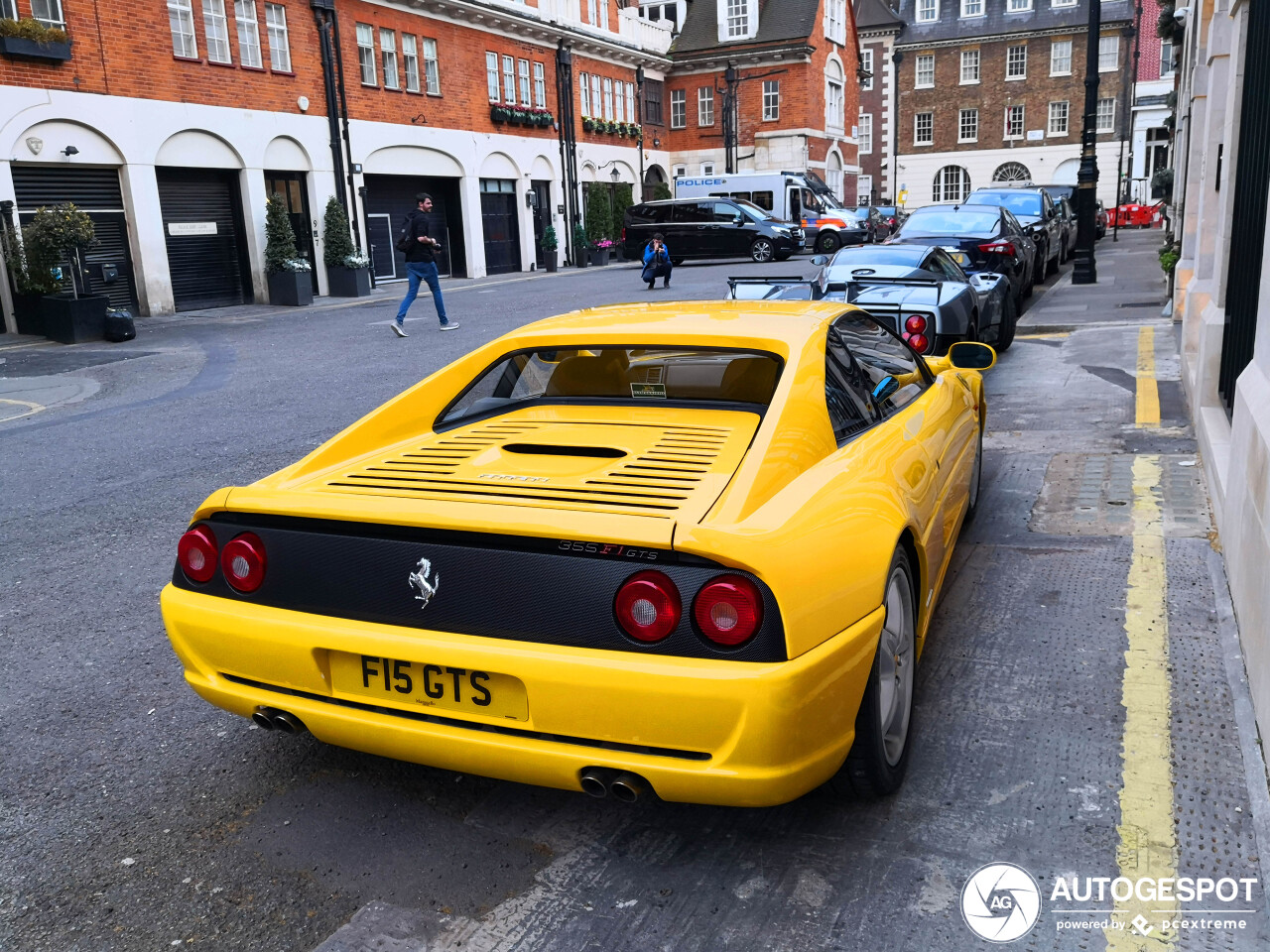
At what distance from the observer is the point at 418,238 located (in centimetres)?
1595

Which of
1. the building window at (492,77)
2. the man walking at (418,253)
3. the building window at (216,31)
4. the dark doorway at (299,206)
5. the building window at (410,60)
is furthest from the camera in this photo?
the building window at (492,77)

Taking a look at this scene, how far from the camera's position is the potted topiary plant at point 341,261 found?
82.9 ft

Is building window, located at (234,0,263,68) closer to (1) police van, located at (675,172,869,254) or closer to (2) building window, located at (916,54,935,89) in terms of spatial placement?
(1) police van, located at (675,172,869,254)

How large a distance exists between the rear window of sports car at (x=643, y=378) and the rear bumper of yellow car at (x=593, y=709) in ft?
3.82

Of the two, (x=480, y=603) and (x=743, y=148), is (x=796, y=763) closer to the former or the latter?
(x=480, y=603)

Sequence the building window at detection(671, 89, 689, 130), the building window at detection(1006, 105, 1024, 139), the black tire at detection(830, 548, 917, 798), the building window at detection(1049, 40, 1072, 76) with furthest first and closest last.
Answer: the building window at detection(1006, 105, 1024, 139) < the building window at detection(1049, 40, 1072, 76) < the building window at detection(671, 89, 689, 130) < the black tire at detection(830, 548, 917, 798)

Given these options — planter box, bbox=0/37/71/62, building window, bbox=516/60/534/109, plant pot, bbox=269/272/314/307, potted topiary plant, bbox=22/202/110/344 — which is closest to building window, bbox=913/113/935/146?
building window, bbox=516/60/534/109

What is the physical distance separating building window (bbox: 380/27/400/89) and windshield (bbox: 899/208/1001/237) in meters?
18.0

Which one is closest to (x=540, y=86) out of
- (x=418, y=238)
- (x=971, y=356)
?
(x=418, y=238)

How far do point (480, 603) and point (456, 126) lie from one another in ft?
102

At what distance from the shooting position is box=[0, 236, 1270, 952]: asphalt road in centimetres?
268

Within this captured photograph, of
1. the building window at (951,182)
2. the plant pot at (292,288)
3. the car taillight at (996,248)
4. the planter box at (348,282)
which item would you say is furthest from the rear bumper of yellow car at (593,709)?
the building window at (951,182)

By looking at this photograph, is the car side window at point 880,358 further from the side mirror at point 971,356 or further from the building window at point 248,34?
the building window at point 248,34

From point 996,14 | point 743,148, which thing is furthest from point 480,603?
point 996,14
